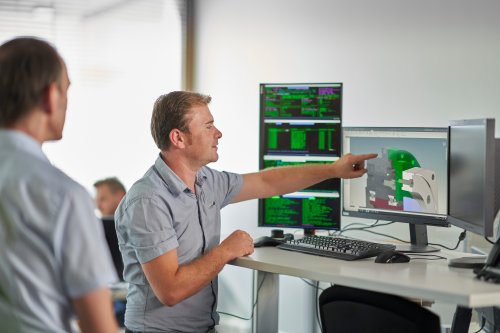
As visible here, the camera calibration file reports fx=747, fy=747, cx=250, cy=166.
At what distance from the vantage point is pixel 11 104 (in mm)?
1415

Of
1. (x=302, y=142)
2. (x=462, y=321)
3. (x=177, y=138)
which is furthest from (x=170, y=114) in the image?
(x=462, y=321)

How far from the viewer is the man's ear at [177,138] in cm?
271

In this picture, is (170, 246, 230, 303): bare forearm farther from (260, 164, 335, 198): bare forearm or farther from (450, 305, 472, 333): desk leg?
(450, 305, 472, 333): desk leg

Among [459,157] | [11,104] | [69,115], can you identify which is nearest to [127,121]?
[69,115]

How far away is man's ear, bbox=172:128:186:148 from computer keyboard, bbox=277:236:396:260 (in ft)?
1.84

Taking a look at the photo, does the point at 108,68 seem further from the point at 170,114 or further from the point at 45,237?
the point at 45,237

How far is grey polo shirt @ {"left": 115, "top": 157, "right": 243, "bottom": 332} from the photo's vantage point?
2.49 m

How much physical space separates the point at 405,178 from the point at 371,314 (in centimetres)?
102

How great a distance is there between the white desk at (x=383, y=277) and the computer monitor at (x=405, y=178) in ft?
0.56

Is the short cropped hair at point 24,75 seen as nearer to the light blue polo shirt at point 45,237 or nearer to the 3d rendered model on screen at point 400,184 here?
the light blue polo shirt at point 45,237

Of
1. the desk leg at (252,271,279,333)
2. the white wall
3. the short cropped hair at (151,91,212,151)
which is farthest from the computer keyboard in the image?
the white wall

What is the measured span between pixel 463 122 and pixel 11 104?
5.42ft

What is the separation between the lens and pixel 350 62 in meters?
4.24

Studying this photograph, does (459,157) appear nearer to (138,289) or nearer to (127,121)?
(138,289)
